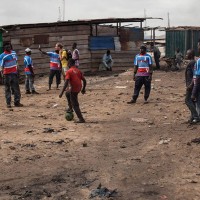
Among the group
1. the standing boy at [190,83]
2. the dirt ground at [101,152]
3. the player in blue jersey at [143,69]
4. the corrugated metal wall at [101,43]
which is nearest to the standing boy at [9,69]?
the dirt ground at [101,152]

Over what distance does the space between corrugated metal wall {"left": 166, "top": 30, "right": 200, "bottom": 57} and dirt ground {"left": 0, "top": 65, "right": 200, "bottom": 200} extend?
14.7 metres

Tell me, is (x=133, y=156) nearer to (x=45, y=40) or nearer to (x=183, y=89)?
(x=183, y=89)

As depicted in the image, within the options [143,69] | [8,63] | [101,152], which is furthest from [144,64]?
[101,152]

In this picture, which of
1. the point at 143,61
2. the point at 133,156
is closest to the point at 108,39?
the point at 143,61

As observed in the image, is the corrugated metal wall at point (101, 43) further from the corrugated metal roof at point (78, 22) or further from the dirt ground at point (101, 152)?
the dirt ground at point (101, 152)

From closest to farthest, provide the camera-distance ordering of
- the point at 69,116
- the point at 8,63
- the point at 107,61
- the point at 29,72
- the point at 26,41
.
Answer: the point at 69,116
the point at 8,63
the point at 29,72
the point at 26,41
the point at 107,61

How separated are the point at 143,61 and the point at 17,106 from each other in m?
3.79

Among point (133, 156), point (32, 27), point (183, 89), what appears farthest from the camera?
point (32, 27)

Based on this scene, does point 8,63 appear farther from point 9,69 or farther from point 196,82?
point 196,82

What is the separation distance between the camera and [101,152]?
7055mm

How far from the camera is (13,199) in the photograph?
5.05 m

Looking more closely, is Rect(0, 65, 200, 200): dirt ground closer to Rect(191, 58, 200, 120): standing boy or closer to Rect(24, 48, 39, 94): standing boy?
Rect(191, 58, 200, 120): standing boy

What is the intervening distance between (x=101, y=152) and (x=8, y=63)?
5.47m

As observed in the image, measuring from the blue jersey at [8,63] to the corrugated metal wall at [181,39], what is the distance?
16.6m
